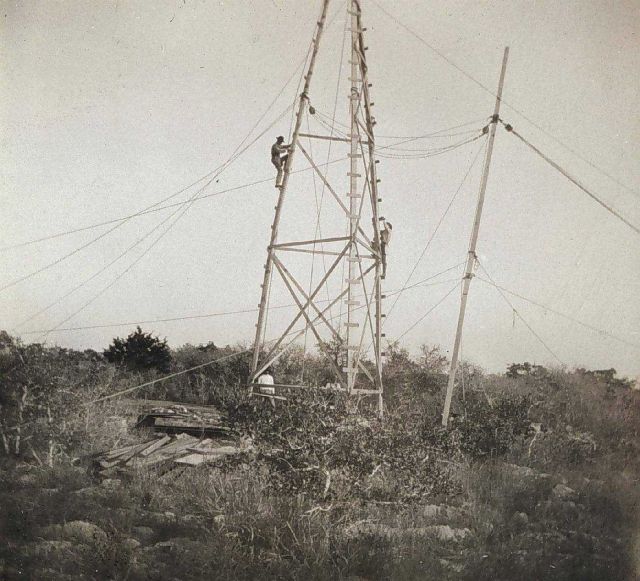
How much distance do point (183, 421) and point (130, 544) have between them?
16.5 ft

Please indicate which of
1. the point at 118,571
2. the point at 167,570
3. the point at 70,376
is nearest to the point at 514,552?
the point at 167,570

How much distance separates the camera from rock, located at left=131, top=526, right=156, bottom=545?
672cm

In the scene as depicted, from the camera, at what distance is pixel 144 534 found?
6.84m

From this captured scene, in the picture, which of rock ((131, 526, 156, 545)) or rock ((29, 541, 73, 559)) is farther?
rock ((131, 526, 156, 545))

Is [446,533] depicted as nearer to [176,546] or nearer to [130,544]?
[176,546]

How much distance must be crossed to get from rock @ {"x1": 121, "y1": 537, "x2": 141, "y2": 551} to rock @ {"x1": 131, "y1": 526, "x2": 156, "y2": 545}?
6.8 inches

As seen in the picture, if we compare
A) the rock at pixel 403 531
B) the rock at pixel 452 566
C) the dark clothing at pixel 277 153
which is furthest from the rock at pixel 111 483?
the dark clothing at pixel 277 153

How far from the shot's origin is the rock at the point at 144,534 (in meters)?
6.72

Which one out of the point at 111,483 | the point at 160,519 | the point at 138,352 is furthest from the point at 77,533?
the point at 138,352

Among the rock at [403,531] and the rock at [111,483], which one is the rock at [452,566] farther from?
the rock at [111,483]

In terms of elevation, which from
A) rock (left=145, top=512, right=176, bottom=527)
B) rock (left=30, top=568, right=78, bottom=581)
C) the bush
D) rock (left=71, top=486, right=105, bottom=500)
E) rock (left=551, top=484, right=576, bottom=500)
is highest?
the bush

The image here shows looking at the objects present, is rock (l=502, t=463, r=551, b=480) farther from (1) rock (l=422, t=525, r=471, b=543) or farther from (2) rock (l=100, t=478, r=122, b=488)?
(2) rock (l=100, t=478, r=122, b=488)

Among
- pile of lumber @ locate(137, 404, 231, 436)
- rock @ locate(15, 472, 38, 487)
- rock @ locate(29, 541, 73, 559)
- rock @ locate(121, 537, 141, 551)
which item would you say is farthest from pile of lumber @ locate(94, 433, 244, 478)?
rock @ locate(29, 541, 73, 559)

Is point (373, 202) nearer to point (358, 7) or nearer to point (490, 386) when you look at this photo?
point (358, 7)
